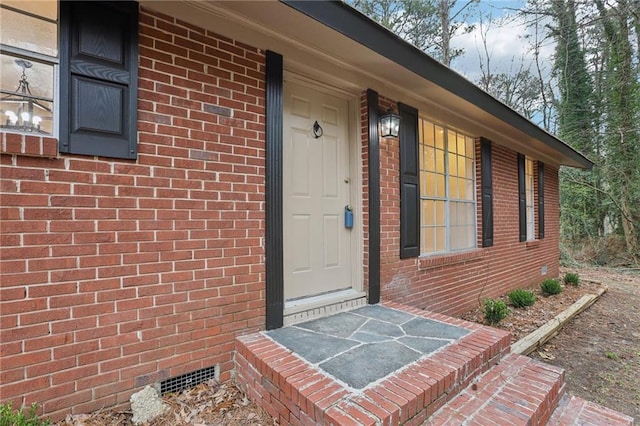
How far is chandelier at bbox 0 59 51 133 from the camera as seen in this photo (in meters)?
1.62

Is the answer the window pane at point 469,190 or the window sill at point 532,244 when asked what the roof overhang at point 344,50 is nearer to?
the window pane at point 469,190

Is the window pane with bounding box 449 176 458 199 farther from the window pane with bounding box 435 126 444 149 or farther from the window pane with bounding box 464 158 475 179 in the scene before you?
the window pane with bounding box 435 126 444 149

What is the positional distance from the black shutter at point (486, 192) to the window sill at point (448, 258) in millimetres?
346

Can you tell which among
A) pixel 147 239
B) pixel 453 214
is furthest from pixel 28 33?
pixel 453 214

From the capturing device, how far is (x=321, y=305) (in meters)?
2.81

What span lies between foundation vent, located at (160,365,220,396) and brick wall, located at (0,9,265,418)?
0.06 meters

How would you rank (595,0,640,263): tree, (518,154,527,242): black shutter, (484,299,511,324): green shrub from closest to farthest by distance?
(484,299,511,324): green shrub → (518,154,527,242): black shutter → (595,0,640,263): tree

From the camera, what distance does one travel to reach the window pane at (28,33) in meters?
1.62

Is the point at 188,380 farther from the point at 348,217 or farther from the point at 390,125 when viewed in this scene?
the point at 390,125

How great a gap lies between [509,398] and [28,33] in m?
3.44

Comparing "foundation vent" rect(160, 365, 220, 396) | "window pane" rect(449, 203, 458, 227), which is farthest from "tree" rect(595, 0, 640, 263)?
"foundation vent" rect(160, 365, 220, 396)

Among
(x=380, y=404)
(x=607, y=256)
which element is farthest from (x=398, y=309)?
(x=607, y=256)

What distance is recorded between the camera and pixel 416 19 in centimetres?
950

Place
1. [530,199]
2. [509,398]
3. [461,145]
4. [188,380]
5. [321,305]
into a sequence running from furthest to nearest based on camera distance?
[530,199], [461,145], [321,305], [188,380], [509,398]
